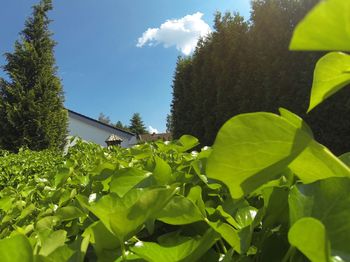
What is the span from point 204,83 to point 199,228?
14283 millimetres

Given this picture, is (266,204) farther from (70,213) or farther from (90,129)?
(90,129)

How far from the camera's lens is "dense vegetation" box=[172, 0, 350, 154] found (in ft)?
32.7

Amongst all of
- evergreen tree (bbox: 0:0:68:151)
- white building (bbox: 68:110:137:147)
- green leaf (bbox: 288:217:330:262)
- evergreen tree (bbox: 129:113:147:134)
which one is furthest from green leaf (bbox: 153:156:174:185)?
evergreen tree (bbox: 129:113:147:134)

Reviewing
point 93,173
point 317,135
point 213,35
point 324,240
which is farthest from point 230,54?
point 324,240

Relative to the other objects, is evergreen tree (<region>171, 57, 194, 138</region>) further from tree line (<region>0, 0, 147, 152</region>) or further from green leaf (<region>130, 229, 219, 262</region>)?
green leaf (<region>130, 229, 219, 262</region>)

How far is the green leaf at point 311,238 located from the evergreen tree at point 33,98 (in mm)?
22509

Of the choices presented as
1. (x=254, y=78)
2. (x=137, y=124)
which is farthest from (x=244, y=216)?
(x=137, y=124)

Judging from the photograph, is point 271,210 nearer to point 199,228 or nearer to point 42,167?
point 199,228

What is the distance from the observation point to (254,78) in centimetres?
1218

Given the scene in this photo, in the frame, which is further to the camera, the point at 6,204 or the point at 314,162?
the point at 6,204

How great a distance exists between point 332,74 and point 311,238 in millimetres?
183

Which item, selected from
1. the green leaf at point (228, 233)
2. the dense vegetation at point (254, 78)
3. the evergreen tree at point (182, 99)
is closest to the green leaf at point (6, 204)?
the green leaf at point (228, 233)

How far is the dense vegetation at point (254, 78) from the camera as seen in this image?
9.97 metres

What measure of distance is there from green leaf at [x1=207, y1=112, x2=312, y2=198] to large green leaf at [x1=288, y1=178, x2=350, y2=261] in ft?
0.31
